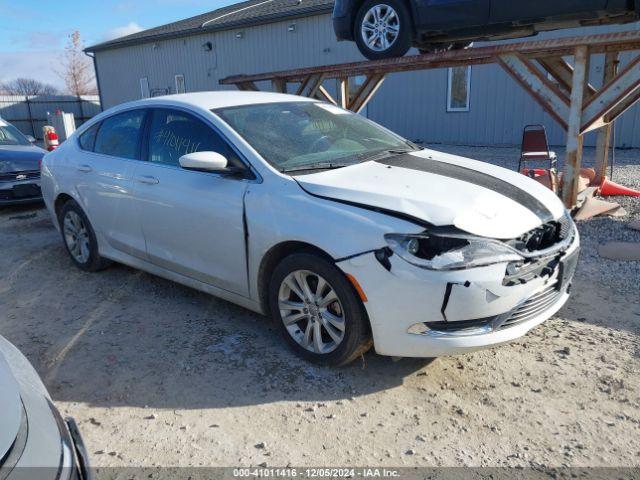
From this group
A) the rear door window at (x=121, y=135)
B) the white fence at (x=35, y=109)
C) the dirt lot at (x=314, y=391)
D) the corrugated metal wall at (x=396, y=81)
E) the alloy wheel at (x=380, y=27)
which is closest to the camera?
the dirt lot at (x=314, y=391)

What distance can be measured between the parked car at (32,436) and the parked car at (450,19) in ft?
20.5

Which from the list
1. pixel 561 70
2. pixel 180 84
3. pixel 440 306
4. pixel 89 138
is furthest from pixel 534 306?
pixel 180 84

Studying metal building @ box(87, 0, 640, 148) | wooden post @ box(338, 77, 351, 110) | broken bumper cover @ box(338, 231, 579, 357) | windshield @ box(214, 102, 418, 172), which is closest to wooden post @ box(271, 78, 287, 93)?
wooden post @ box(338, 77, 351, 110)

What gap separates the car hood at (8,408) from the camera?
1.59 metres

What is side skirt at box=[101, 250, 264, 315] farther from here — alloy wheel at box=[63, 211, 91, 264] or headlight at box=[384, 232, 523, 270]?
headlight at box=[384, 232, 523, 270]

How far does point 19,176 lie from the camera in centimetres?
779

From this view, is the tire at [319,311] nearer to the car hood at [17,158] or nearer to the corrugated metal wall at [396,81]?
the car hood at [17,158]

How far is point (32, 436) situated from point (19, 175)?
729 centimetres

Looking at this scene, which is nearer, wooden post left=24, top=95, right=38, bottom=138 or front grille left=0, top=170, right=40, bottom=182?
front grille left=0, top=170, right=40, bottom=182

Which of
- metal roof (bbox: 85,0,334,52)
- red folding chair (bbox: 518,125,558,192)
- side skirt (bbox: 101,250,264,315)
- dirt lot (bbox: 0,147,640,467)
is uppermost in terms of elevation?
metal roof (bbox: 85,0,334,52)

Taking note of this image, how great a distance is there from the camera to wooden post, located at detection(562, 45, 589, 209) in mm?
5512

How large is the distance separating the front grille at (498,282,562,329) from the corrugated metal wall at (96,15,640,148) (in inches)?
437

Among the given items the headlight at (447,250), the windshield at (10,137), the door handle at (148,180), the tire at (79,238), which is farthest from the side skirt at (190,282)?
the windshield at (10,137)

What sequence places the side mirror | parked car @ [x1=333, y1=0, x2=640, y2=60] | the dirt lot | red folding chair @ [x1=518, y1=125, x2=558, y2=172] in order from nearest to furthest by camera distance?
1. the dirt lot
2. the side mirror
3. parked car @ [x1=333, y1=0, x2=640, y2=60]
4. red folding chair @ [x1=518, y1=125, x2=558, y2=172]
